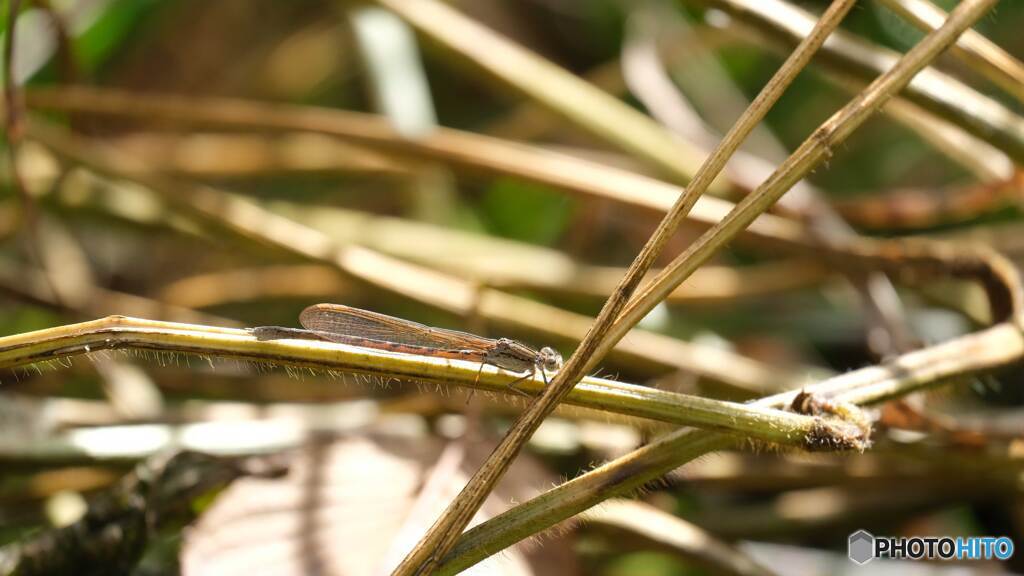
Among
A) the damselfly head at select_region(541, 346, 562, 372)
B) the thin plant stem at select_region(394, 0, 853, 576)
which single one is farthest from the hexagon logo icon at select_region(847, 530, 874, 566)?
the thin plant stem at select_region(394, 0, 853, 576)

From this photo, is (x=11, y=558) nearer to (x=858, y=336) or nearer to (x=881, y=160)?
(x=858, y=336)

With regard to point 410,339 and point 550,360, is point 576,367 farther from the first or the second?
point 550,360

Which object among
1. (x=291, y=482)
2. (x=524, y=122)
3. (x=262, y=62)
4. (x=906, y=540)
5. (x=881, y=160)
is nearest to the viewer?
(x=291, y=482)

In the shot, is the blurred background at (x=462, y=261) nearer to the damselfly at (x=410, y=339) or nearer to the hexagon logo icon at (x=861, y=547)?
the hexagon logo icon at (x=861, y=547)

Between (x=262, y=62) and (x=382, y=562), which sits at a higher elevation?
(x=262, y=62)

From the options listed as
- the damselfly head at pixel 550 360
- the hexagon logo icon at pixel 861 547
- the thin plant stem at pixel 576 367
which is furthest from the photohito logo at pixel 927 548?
the thin plant stem at pixel 576 367

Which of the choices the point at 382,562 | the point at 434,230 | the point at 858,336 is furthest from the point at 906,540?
the point at 434,230
